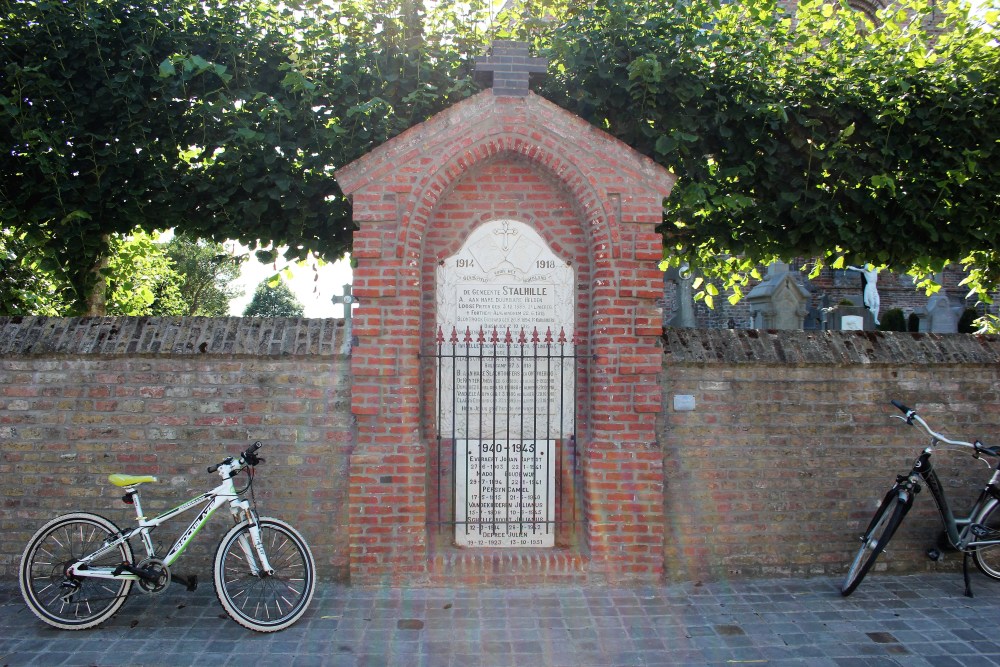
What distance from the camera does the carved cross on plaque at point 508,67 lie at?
534cm

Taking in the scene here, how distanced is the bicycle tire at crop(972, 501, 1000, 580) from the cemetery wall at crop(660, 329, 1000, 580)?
0.19 m

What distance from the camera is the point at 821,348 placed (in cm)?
572

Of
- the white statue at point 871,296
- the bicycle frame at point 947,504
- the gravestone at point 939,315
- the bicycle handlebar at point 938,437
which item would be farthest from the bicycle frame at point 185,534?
the gravestone at point 939,315

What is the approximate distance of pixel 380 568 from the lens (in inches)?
204

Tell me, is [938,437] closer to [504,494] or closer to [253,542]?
[504,494]

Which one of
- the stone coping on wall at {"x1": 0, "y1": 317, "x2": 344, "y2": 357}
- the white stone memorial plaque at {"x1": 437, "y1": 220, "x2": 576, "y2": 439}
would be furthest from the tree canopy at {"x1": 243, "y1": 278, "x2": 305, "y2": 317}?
the white stone memorial plaque at {"x1": 437, "y1": 220, "x2": 576, "y2": 439}

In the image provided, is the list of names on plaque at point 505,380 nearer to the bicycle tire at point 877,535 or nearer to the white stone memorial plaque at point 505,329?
the white stone memorial plaque at point 505,329

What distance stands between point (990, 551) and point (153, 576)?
20.9ft

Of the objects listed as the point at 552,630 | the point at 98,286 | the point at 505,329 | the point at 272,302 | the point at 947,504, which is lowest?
the point at 552,630

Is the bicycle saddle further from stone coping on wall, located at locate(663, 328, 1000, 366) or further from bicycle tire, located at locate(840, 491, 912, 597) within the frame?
bicycle tire, located at locate(840, 491, 912, 597)

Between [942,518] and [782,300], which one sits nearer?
[942,518]

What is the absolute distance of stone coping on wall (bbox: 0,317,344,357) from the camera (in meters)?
5.26

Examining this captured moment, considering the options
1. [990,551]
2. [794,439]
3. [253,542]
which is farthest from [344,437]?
[990,551]

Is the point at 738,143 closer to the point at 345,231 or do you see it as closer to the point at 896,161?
the point at 896,161
